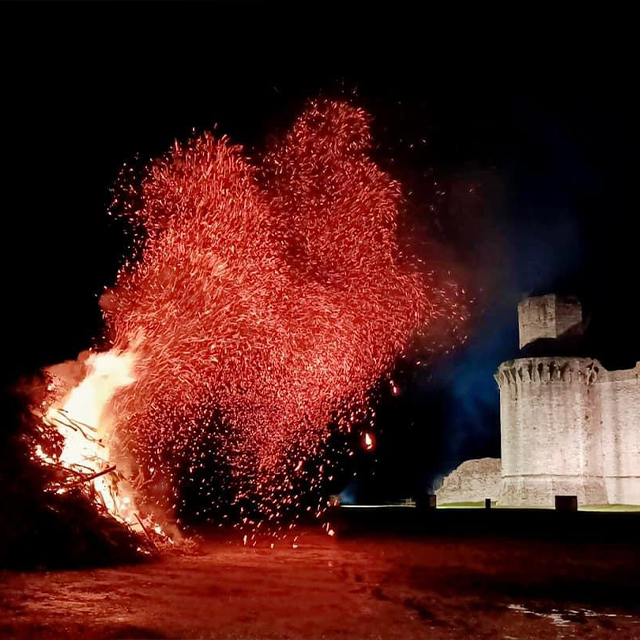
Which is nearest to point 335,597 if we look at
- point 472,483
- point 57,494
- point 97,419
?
point 57,494

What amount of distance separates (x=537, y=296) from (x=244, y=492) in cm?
1820

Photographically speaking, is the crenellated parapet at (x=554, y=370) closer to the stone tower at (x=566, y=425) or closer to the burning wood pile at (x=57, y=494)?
the stone tower at (x=566, y=425)

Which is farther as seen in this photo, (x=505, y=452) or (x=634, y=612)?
(x=505, y=452)

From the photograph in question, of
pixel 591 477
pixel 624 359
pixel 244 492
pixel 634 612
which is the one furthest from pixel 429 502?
pixel 624 359

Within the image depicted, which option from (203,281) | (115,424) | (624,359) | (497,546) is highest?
(624,359)

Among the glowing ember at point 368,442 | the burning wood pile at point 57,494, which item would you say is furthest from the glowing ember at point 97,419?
the glowing ember at point 368,442

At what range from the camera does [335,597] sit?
8.60 metres

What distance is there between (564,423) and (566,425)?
0.47 ft

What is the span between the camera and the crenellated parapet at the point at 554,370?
38688 mm

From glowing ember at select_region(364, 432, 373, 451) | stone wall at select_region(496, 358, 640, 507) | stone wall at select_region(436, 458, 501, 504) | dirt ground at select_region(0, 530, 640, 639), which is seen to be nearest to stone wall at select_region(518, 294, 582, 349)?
stone wall at select_region(496, 358, 640, 507)

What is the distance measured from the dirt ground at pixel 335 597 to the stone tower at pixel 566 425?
25325 millimetres

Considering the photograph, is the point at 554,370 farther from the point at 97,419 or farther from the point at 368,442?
the point at 97,419

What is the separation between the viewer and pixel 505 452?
132 feet

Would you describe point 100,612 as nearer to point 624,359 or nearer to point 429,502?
point 429,502
